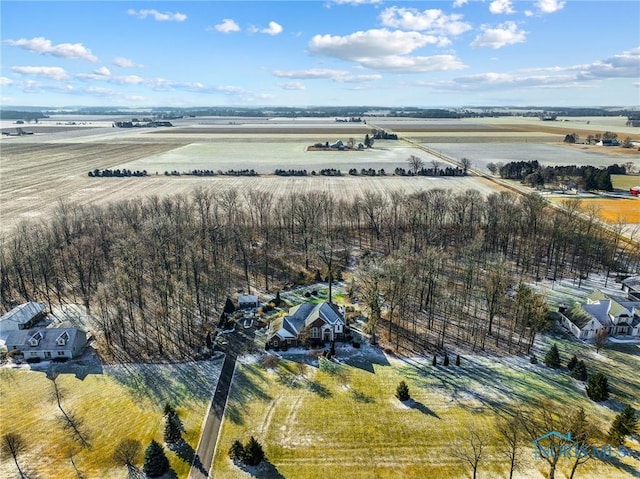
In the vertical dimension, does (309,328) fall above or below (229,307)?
above

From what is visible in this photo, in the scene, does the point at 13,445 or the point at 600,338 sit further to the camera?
the point at 600,338

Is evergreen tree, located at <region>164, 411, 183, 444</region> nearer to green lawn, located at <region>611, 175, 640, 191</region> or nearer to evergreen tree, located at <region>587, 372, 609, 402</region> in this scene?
evergreen tree, located at <region>587, 372, 609, 402</region>

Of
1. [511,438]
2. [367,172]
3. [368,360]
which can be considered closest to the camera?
[511,438]

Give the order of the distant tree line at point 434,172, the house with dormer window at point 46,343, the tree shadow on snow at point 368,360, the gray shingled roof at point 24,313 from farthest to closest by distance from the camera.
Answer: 1. the distant tree line at point 434,172
2. the gray shingled roof at point 24,313
3. the house with dormer window at point 46,343
4. the tree shadow on snow at point 368,360

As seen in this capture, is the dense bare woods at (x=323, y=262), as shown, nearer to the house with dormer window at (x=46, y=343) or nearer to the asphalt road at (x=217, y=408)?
the house with dormer window at (x=46, y=343)

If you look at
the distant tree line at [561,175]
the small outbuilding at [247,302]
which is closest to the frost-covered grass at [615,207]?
the distant tree line at [561,175]

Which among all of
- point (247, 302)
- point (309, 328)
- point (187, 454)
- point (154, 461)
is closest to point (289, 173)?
point (247, 302)

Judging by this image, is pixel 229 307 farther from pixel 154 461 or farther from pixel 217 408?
pixel 154 461
